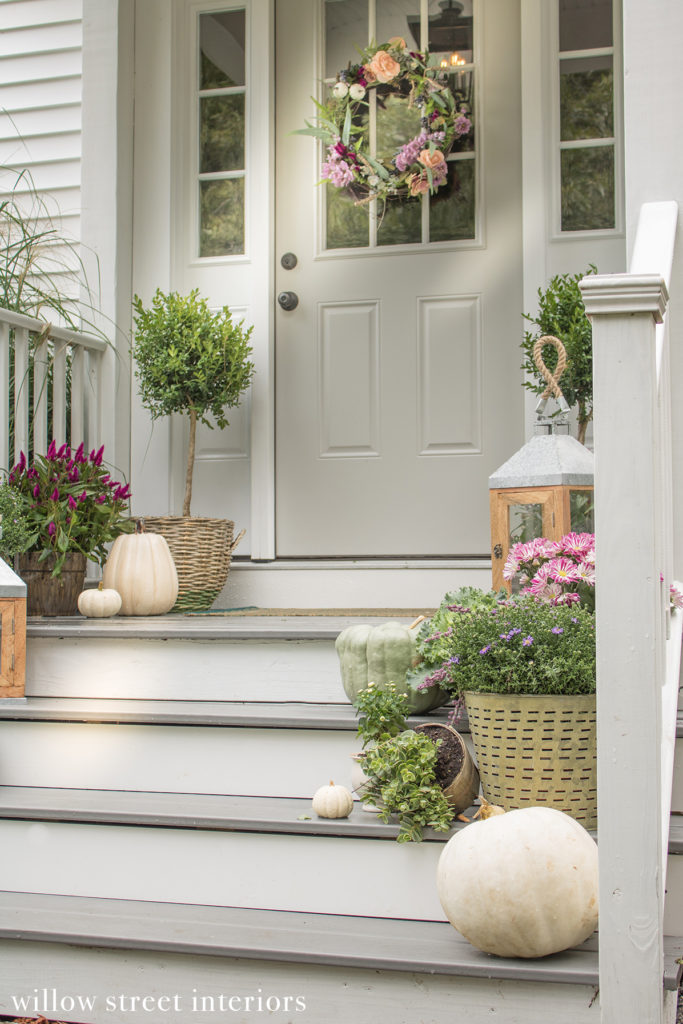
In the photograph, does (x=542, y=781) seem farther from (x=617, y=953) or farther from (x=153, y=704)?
(x=153, y=704)

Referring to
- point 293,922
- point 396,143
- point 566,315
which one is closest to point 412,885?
point 293,922

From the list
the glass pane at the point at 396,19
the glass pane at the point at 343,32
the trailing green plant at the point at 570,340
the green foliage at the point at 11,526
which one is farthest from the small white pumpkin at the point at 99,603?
the glass pane at the point at 396,19

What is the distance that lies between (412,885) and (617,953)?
1.49 feet

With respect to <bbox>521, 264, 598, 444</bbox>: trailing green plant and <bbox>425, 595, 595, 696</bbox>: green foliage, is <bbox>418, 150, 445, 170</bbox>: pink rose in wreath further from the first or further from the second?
<bbox>425, 595, 595, 696</bbox>: green foliage

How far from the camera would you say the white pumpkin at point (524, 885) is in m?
1.49

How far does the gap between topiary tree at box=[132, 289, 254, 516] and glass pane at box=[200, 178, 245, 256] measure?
0.39 meters

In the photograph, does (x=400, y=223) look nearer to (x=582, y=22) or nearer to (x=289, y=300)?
(x=289, y=300)

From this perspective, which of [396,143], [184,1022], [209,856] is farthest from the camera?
[396,143]

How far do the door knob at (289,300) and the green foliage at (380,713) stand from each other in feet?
6.10

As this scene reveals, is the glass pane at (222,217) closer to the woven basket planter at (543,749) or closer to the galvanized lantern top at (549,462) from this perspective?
the galvanized lantern top at (549,462)

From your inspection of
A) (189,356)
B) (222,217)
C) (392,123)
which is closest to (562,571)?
(189,356)

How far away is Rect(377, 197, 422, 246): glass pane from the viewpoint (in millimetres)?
3406

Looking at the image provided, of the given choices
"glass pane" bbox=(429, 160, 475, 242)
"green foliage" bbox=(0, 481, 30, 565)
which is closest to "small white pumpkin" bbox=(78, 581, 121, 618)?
"green foliage" bbox=(0, 481, 30, 565)

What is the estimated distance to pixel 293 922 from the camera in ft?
5.74
